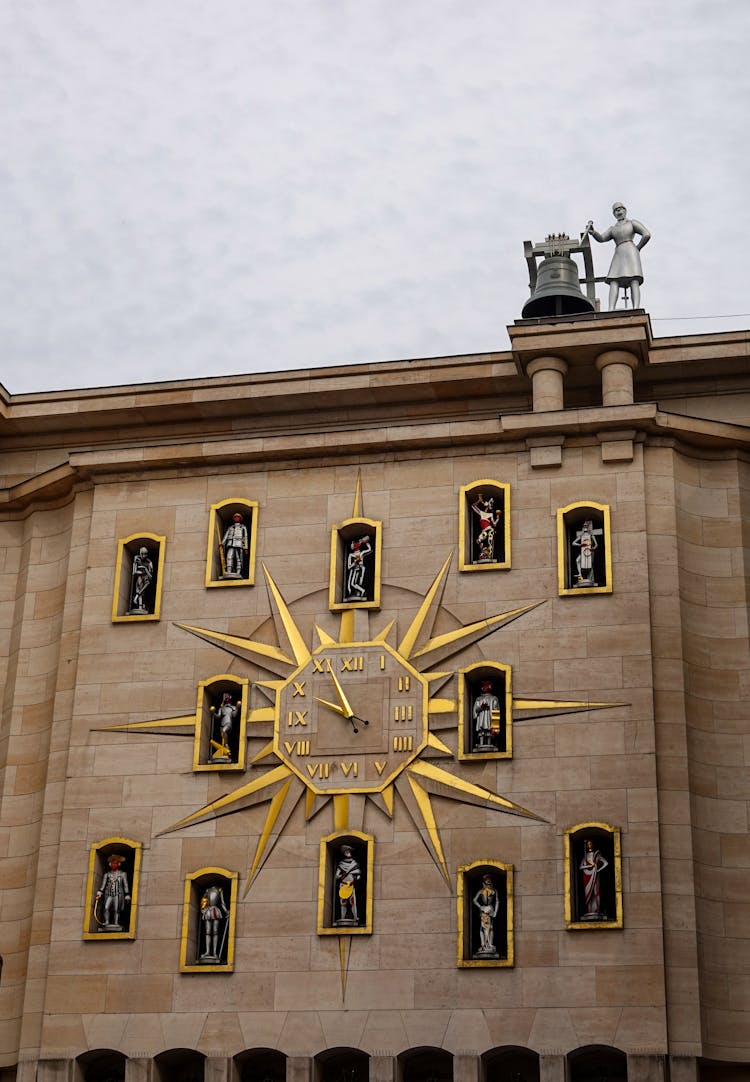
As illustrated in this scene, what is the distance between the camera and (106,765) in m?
41.0

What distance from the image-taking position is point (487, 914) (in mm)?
38188

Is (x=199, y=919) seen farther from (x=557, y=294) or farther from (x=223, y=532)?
(x=557, y=294)

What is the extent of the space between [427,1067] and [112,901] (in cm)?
707

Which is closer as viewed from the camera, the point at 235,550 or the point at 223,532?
the point at 235,550

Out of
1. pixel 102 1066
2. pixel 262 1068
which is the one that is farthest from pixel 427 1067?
pixel 102 1066

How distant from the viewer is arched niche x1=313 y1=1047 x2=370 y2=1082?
3797cm

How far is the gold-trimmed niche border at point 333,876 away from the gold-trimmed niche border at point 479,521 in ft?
19.9

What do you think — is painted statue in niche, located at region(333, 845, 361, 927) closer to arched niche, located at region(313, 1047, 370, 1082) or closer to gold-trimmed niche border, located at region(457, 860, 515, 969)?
gold-trimmed niche border, located at region(457, 860, 515, 969)

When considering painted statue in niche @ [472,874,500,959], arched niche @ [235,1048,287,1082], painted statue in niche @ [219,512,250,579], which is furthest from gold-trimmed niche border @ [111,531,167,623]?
arched niche @ [235,1048,287,1082]

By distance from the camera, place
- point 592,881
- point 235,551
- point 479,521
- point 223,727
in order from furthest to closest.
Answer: point 235,551 → point 479,521 → point 223,727 → point 592,881

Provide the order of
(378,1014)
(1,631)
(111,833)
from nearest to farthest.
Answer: (378,1014), (111,833), (1,631)

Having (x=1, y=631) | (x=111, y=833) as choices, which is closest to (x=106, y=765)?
(x=111, y=833)

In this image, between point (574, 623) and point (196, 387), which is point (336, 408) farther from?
point (574, 623)

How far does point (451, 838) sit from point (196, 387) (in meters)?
12.9
